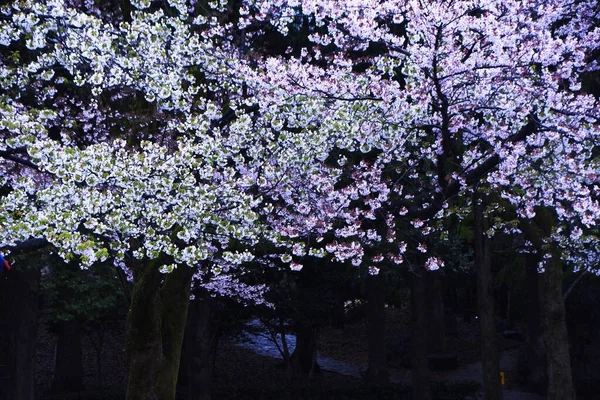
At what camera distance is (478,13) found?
1197 centimetres

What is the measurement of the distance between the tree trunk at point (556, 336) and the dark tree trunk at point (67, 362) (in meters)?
14.5

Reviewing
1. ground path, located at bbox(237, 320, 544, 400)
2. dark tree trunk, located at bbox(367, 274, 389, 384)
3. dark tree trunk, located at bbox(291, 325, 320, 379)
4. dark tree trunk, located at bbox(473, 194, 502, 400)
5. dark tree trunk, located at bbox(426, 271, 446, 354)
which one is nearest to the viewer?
dark tree trunk, located at bbox(473, 194, 502, 400)

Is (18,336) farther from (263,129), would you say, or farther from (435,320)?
(435,320)

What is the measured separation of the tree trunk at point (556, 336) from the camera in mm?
13992

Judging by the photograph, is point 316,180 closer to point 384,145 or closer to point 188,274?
point 384,145

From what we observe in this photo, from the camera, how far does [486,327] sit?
44.8 ft

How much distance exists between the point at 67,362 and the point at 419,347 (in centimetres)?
1163

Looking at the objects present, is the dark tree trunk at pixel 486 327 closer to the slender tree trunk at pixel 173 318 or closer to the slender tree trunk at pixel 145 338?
the slender tree trunk at pixel 173 318

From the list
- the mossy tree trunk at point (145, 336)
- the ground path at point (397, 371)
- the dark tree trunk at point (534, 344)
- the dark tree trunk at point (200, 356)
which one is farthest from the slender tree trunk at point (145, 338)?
the dark tree trunk at point (534, 344)

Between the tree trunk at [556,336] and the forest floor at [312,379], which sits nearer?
the tree trunk at [556,336]

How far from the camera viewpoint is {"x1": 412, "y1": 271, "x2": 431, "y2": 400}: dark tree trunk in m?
17.5

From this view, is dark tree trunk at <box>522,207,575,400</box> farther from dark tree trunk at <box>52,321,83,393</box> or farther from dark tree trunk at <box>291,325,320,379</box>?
dark tree trunk at <box>52,321,83,393</box>

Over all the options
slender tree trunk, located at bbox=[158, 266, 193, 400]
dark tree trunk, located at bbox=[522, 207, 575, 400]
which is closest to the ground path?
dark tree trunk, located at bbox=[522, 207, 575, 400]

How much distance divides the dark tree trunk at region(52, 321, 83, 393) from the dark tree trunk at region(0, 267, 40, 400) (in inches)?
243
